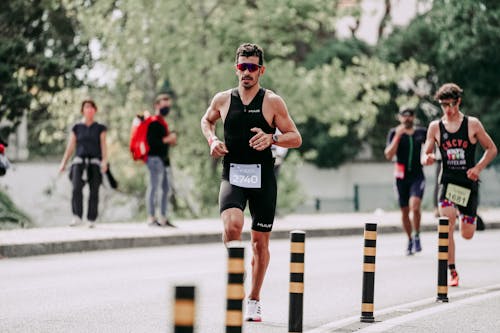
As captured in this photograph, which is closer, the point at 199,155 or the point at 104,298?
the point at 104,298

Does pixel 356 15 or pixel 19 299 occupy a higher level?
pixel 356 15

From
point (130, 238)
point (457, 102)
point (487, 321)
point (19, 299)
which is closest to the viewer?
point (487, 321)

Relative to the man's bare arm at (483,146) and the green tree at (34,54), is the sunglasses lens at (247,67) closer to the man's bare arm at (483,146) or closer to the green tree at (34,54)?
the man's bare arm at (483,146)

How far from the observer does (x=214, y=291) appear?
1191 centimetres

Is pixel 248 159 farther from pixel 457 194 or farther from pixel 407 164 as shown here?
pixel 407 164

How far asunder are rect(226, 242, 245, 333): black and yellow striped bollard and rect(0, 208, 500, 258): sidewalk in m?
10.3

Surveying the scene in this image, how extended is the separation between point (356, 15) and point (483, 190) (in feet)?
25.0


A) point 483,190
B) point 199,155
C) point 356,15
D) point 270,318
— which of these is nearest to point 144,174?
point 199,155

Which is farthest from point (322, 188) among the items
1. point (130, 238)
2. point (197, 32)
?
point (130, 238)

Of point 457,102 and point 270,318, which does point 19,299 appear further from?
point 457,102

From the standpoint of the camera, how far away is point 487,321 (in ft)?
31.8

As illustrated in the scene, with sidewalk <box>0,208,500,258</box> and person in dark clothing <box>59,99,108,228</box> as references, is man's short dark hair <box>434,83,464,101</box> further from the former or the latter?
person in dark clothing <box>59,99,108,228</box>

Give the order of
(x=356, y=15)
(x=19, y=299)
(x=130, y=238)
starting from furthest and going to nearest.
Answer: (x=356, y=15) → (x=130, y=238) → (x=19, y=299)

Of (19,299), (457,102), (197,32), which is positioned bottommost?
(19,299)
